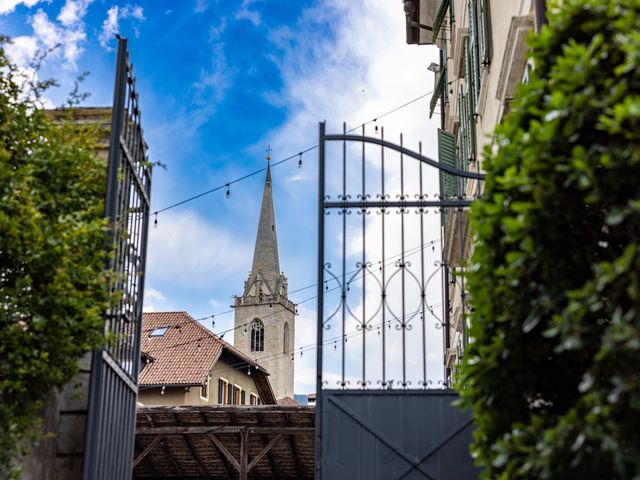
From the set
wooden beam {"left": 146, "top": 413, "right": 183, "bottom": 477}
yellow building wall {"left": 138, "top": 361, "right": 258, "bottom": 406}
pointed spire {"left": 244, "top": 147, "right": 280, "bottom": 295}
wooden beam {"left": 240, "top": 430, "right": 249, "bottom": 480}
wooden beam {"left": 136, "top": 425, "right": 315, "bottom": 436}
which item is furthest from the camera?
pointed spire {"left": 244, "top": 147, "right": 280, "bottom": 295}

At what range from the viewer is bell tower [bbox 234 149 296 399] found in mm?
75188

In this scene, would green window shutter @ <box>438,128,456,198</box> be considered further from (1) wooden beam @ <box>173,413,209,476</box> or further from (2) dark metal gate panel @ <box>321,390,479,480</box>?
(1) wooden beam @ <box>173,413,209,476</box>

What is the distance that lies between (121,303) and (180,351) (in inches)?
1174

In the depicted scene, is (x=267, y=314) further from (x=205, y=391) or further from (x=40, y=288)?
(x=40, y=288)

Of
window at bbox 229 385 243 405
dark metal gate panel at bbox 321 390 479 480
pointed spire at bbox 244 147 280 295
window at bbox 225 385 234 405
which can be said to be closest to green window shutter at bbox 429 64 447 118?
dark metal gate panel at bbox 321 390 479 480

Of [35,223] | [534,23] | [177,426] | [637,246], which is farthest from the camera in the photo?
[177,426]

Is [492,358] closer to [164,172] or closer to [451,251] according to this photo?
[164,172]

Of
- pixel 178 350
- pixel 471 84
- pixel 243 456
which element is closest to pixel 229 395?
pixel 178 350

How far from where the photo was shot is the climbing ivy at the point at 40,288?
6215 mm

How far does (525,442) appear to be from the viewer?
13.4 feet

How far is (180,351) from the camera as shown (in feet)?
121

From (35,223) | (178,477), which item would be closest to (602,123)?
(35,223)

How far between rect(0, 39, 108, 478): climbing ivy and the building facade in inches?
96.8

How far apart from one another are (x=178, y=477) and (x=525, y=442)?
839 inches
